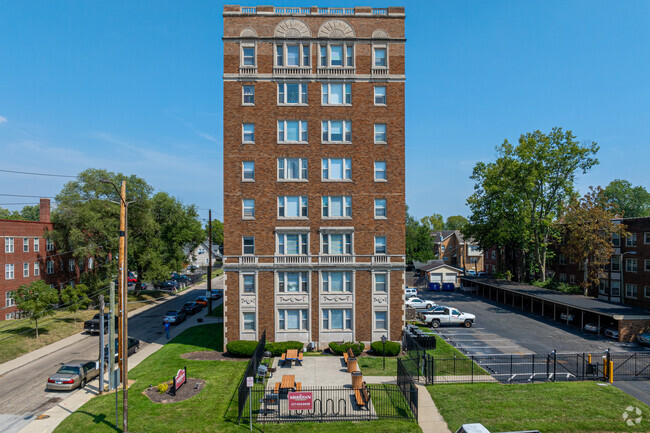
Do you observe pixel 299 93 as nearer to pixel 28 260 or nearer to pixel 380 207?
pixel 380 207

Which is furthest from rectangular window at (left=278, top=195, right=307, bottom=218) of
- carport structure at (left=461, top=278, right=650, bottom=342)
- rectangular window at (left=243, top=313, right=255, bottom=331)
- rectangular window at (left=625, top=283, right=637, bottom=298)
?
rectangular window at (left=625, top=283, right=637, bottom=298)

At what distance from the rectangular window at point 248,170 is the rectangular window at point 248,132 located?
168 centimetres

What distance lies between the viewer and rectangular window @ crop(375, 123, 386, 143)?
3036cm

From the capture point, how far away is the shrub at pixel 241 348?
1090 inches

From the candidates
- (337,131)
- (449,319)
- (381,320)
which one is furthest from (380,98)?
(449,319)

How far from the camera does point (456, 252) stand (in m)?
105

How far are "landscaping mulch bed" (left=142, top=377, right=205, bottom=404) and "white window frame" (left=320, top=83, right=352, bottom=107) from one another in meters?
21.2

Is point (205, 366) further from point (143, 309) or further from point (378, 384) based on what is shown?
point (143, 309)

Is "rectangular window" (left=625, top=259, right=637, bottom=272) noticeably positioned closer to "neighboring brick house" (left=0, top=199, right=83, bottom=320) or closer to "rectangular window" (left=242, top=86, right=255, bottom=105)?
"rectangular window" (left=242, top=86, right=255, bottom=105)

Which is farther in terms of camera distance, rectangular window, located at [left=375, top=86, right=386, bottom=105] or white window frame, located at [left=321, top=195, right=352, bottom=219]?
rectangular window, located at [left=375, top=86, right=386, bottom=105]

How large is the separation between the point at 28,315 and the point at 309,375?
26278 mm

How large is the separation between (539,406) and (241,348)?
18.5 meters

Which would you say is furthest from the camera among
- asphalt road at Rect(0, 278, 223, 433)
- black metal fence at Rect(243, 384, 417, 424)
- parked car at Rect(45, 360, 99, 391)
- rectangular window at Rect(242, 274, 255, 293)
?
rectangular window at Rect(242, 274, 255, 293)

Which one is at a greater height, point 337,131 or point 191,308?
point 337,131
